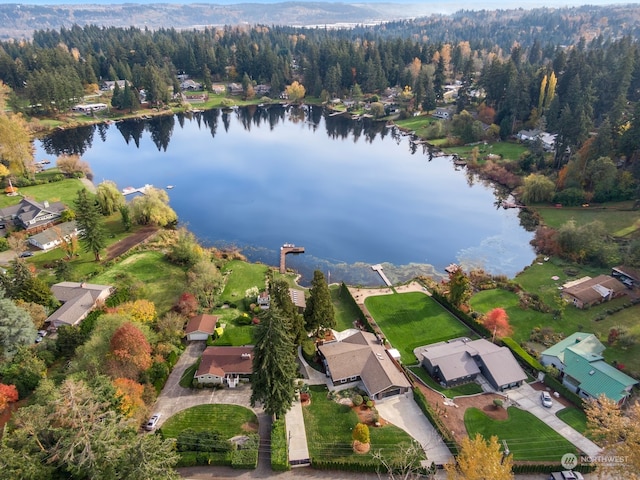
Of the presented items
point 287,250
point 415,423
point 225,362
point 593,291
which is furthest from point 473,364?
point 287,250

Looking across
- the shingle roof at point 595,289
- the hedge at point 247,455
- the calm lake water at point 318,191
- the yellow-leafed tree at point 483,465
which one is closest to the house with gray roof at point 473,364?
the yellow-leafed tree at point 483,465

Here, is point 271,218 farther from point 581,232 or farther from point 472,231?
point 581,232

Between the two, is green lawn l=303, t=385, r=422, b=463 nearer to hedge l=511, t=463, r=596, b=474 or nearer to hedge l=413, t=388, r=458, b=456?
hedge l=413, t=388, r=458, b=456

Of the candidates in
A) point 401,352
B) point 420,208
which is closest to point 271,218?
point 420,208

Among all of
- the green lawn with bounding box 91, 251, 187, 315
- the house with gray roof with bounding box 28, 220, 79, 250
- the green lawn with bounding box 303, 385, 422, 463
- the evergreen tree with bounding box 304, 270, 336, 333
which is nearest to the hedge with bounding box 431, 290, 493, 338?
the evergreen tree with bounding box 304, 270, 336, 333

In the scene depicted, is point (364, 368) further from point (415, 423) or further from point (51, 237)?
point (51, 237)

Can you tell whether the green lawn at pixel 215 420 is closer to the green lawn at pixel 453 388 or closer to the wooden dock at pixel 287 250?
the green lawn at pixel 453 388
